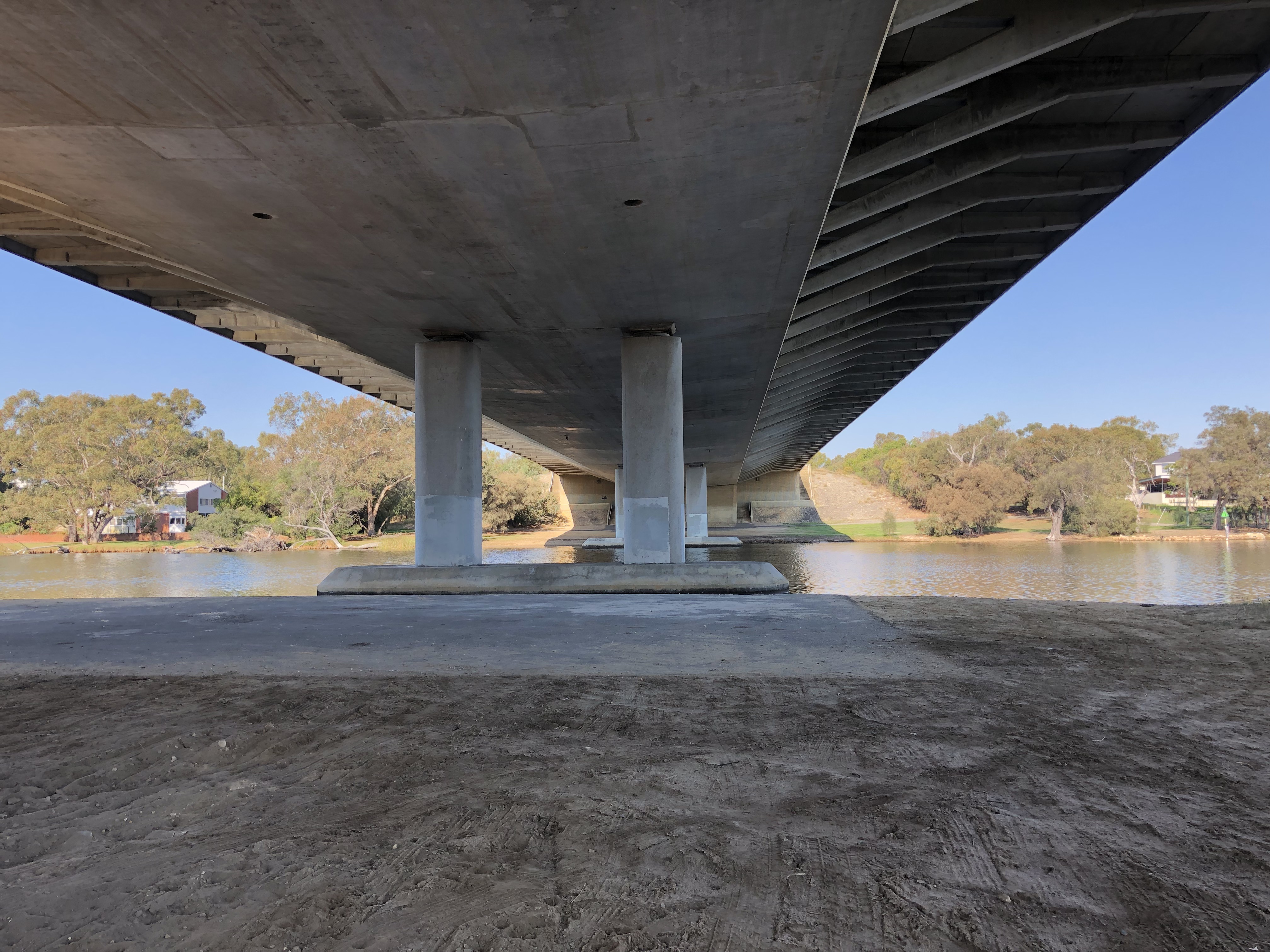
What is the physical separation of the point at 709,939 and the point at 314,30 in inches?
292

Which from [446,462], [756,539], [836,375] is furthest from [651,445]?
[756,539]

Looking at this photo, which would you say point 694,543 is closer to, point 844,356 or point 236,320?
point 844,356

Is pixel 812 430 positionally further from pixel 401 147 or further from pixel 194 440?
pixel 194 440

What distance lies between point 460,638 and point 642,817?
5784 mm

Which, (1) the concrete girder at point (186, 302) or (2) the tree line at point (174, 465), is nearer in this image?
(1) the concrete girder at point (186, 302)

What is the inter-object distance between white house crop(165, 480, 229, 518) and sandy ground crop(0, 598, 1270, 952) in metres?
92.2

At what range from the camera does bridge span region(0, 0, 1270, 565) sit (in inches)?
269

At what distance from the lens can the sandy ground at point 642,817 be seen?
101 inches

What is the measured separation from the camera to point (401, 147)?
8758 millimetres

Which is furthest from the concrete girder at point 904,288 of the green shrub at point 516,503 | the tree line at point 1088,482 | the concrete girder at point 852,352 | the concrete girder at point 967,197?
the green shrub at point 516,503

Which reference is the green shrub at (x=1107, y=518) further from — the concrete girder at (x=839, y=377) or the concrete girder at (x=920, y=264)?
the concrete girder at (x=920, y=264)

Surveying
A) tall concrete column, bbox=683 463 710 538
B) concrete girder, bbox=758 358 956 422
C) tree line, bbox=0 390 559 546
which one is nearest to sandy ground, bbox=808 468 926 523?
tall concrete column, bbox=683 463 710 538

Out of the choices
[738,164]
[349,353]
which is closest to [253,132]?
[738,164]

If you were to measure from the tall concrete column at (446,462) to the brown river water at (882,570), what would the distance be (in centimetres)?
579
